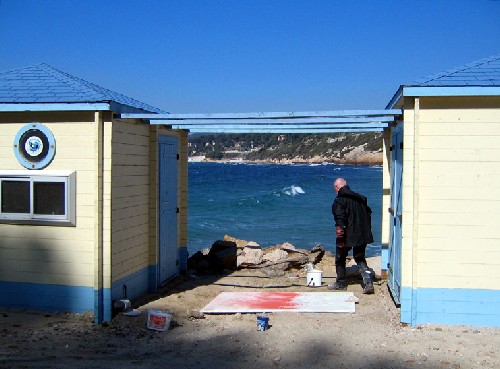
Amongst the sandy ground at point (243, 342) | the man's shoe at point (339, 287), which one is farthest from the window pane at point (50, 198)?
the man's shoe at point (339, 287)

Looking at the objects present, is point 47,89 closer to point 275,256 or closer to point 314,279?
point 314,279

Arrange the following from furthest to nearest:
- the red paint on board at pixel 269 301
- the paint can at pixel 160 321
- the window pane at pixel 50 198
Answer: the red paint on board at pixel 269 301, the window pane at pixel 50 198, the paint can at pixel 160 321

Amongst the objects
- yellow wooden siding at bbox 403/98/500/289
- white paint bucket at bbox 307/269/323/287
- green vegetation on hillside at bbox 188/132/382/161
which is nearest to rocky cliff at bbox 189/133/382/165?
green vegetation on hillside at bbox 188/132/382/161

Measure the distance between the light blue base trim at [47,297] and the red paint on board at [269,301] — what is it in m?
2.04

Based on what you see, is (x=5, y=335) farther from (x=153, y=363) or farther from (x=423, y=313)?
(x=423, y=313)

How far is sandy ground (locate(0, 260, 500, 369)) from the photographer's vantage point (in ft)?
19.7

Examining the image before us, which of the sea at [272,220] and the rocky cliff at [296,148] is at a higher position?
the rocky cliff at [296,148]

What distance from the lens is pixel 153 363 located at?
5980mm

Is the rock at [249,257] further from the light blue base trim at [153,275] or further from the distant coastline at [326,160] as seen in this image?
the distant coastline at [326,160]

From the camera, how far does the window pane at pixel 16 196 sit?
7805mm

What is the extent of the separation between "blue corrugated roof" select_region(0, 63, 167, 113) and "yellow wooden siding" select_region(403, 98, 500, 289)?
3.99 meters

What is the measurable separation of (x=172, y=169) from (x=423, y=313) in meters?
4.83

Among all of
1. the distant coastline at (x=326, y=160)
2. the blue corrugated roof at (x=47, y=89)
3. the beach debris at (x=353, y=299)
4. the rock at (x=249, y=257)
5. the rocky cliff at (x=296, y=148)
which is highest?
the rocky cliff at (x=296, y=148)

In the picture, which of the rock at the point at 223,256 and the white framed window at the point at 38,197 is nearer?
the white framed window at the point at 38,197
